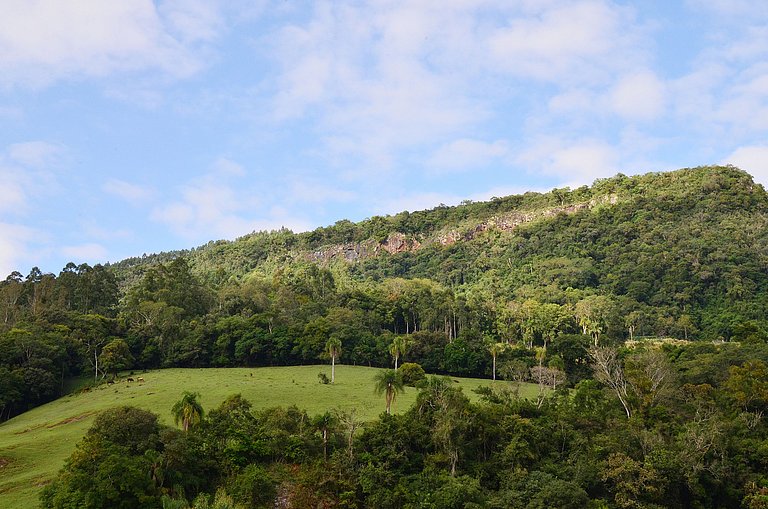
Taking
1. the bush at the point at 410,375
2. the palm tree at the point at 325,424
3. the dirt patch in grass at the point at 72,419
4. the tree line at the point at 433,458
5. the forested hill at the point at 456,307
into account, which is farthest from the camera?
the forested hill at the point at 456,307

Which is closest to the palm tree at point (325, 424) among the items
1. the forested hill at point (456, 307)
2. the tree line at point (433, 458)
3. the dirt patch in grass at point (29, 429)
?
the tree line at point (433, 458)

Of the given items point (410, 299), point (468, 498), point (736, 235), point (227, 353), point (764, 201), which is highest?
point (764, 201)

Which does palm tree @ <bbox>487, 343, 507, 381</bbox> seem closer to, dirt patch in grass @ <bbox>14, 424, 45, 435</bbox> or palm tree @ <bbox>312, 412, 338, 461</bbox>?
palm tree @ <bbox>312, 412, 338, 461</bbox>

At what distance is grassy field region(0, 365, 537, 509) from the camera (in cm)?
4625

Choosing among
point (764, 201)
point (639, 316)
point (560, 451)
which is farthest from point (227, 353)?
point (764, 201)

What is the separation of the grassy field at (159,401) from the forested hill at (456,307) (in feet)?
18.9

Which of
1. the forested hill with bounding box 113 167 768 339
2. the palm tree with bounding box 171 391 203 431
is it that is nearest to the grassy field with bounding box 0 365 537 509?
the palm tree with bounding box 171 391 203 431

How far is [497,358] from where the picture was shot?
93.9 meters

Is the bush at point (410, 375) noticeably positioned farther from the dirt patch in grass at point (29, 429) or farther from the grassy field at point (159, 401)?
the dirt patch in grass at point (29, 429)

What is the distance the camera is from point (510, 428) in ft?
168

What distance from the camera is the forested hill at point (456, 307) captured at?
89875mm

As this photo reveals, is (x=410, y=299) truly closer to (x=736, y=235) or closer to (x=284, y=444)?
(x=284, y=444)

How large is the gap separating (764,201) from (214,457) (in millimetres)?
187594

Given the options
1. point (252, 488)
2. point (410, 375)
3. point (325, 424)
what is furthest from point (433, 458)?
point (410, 375)
